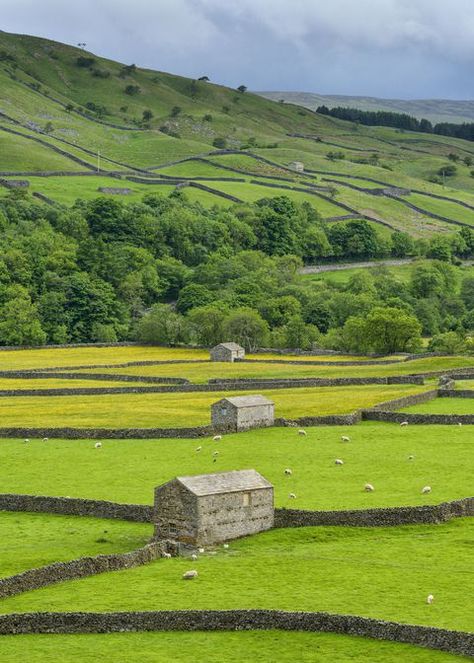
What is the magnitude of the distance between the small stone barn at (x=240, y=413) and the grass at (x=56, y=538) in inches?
729

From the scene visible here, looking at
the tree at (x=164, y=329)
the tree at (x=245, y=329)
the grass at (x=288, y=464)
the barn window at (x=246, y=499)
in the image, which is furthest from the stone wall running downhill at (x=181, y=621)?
the tree at (x=164, y=329)

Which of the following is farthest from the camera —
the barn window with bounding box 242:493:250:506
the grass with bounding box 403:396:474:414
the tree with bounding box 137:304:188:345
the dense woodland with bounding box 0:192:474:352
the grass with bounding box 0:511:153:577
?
the tree with bounding box 137:304:188:345

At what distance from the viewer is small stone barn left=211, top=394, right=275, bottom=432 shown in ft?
237

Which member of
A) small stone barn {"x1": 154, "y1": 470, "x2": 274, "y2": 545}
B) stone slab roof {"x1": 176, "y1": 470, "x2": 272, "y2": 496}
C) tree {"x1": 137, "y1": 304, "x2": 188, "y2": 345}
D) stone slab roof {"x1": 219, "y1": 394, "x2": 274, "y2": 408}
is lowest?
tree {"x1": 137, "y1": 304, "x2": 188, "y2": 345}

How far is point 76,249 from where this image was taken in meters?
178

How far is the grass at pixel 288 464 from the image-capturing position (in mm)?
55156

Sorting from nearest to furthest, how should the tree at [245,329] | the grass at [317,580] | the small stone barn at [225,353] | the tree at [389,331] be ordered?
1. the grass at [317,580]
2. the small stone barn at [225,353]
3. the tree at [389,331]
4. the tree at [245,329]

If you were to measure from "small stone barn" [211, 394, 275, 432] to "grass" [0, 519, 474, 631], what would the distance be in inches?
889

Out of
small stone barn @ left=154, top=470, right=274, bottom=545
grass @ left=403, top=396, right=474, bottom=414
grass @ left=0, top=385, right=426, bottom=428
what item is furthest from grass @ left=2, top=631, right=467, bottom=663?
grass @ left=403, top=396, right=474, bottom=414

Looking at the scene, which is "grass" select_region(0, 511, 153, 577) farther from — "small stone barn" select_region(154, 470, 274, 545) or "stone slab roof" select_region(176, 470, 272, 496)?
"stone slab roof" select_region(176, 470, 272, 496)

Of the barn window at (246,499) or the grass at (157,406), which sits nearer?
the barn window at (246,499)

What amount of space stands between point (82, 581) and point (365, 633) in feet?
35.4

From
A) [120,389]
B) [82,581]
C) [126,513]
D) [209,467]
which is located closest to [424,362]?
[120,389]

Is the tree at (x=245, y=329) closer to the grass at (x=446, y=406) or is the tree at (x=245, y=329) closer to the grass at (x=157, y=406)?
the grass at (x=157, y=406)
